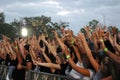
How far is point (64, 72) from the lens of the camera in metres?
9.42

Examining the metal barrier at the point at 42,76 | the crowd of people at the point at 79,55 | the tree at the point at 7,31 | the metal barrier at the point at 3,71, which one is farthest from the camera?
the tree at the point at 7,31

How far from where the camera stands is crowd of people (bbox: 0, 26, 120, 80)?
6.08 m

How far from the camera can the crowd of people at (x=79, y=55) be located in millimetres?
6084

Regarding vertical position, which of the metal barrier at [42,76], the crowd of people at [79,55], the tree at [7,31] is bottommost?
the metal barrier at [42,76]

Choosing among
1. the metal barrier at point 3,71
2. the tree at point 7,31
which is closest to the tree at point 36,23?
the tree at point 7,31

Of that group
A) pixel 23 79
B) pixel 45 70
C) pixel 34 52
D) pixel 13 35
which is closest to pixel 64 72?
pixel 45 70

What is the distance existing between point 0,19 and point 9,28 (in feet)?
19.8

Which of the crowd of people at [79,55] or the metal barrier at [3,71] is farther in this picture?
the metal barrier at [3,71]

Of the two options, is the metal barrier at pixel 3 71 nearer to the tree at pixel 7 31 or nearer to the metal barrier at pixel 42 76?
the metal barrier at pixel 42 76

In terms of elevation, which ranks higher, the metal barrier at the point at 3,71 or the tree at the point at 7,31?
→ the tree at the point at 7,31

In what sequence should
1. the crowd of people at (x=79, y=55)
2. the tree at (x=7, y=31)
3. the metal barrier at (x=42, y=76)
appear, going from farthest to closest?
the tree at (x=7, y=31) < the metal barrier at (x=42, y=76) < the crowd of people at (x=79, y=55)

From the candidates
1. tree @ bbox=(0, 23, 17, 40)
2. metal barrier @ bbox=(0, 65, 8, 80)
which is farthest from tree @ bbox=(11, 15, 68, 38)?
metal barrier @ bbox=(0, 65, 8, 80)

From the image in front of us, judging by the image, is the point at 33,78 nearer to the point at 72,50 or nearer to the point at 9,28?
the point at 72,50

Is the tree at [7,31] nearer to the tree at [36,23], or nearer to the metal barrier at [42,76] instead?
the tree at [36,23]
